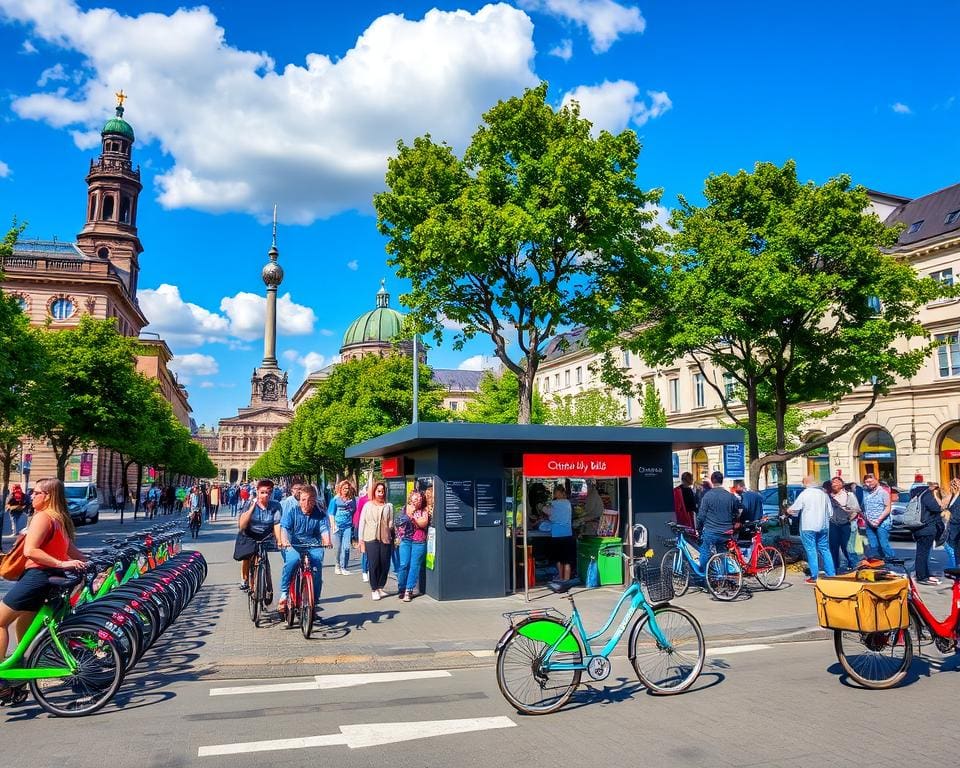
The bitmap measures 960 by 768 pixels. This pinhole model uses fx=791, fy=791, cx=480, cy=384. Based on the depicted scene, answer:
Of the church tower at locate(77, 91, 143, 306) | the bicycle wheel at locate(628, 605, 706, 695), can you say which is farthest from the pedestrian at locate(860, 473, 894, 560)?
the church tower at locate(77, 91, 143, 306)

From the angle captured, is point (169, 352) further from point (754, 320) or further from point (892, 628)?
point (892, 628)

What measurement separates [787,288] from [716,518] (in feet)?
24.9

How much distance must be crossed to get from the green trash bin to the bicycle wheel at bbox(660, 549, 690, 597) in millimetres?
850

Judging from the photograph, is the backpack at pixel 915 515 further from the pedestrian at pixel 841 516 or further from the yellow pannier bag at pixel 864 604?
the yellow pannier bag at pixel 864 604

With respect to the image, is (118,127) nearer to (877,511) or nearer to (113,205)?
(113,205)

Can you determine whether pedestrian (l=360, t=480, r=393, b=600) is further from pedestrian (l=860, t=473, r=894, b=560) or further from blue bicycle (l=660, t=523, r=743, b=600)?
pedestrian (l=860, t=473, r=894, b=560)

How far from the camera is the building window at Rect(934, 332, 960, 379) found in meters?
36.1

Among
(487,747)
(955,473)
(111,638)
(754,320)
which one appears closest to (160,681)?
(111,638)

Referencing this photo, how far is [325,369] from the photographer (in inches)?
6816

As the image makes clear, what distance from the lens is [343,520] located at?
1819 cm

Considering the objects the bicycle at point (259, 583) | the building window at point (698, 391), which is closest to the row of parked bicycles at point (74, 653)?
the bicycle at point (259, 583)

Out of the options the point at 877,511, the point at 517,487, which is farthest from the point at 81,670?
the point at 877,511

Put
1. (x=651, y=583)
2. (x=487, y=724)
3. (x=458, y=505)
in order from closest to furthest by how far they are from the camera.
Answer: (x=487, y=724)
(x=651, y=583)
(x=458, y=505)

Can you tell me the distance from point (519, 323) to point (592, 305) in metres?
1.96
